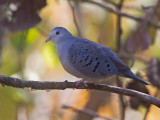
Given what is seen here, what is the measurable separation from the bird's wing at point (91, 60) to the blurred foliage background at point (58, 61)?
358 mm

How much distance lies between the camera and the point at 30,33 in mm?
4383

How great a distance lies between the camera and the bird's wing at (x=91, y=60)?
2820 millimetres

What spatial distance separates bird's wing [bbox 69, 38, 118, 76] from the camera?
111 inches

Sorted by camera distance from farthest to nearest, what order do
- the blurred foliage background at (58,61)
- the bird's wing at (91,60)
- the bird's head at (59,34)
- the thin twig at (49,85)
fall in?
the blurred foliage background at (58,61), the bird's head at (59,34), the bird's wing at (91,60), the thin twig at (49,85)

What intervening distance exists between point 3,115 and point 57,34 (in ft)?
3.24

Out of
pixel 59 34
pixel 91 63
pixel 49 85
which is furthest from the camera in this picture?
pixel 59 34

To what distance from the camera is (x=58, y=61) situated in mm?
4410

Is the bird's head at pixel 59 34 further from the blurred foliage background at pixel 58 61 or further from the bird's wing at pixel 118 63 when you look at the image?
the bird's wing at pixel 118 63

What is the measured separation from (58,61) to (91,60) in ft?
5.21

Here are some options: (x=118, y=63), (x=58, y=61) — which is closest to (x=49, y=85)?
(x=118, y=63)

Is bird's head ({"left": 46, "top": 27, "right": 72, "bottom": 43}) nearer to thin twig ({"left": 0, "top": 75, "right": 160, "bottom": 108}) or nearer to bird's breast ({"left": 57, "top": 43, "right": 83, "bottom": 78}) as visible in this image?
bird's breast ({"left": 57, "top": 43, "right": 83, "bottom": 78})

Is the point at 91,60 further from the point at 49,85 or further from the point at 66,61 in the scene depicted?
the point at 49,85

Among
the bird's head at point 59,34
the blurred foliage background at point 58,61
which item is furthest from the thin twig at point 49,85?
the bird's head at point 59,34

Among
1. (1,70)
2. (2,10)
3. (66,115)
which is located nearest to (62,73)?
(66,115)
